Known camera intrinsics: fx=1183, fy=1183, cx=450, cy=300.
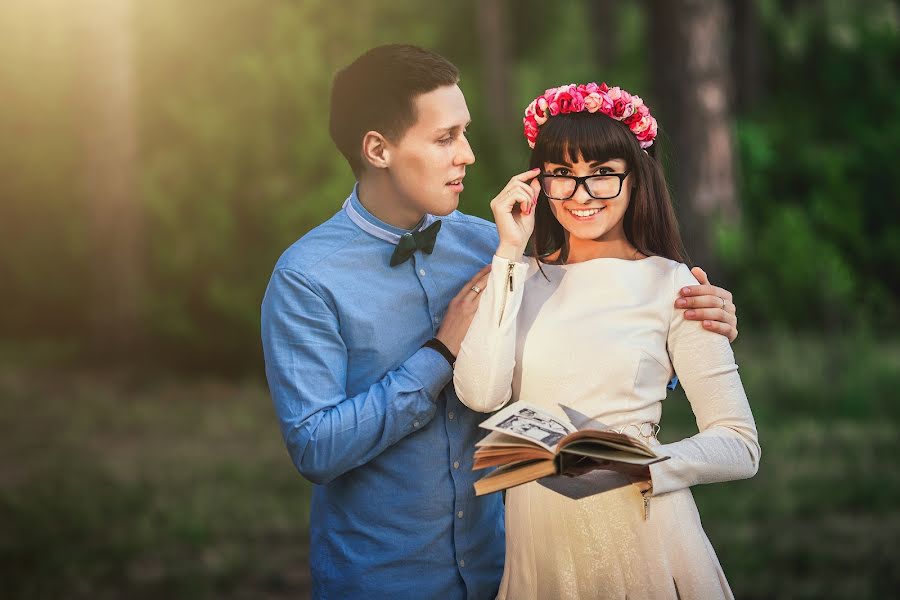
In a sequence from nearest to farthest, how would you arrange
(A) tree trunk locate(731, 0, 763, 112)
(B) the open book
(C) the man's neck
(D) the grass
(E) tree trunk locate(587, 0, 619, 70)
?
(B) the open book
(C) the man's neck
(D) the grass
(A) tree trunk locate(731, 0, 763, 112)
(E) tree trunk locate(587, 0, 619, 70)

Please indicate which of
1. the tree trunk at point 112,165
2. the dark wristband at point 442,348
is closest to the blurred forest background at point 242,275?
the tree trunk at point 112,165

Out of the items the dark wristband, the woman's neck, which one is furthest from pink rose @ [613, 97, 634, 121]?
the dark wristband

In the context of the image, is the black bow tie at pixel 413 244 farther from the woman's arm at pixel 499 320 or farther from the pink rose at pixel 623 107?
the pink rose at pixel 623 107

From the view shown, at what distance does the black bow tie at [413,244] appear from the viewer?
313 centimetres

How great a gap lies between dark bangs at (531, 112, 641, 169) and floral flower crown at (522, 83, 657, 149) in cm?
2

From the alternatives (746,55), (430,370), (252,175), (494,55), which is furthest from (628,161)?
(494,55)

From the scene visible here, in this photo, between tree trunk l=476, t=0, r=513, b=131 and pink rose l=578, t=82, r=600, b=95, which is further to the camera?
tree trunk l=476, t=0, r=513, b=131

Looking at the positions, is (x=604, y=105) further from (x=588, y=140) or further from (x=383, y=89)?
(x=383, y=89)

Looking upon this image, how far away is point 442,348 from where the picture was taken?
119 inches

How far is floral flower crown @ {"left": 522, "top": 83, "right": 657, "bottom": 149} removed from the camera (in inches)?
118

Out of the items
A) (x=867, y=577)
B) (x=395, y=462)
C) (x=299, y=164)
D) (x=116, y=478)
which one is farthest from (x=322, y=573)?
(x=299, y=164)

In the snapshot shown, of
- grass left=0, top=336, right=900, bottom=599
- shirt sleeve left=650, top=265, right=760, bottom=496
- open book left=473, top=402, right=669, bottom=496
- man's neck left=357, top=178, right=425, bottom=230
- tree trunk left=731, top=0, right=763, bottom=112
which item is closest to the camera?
open book left=473, top=402, right=669, bottom=496

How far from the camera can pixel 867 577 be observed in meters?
5.96

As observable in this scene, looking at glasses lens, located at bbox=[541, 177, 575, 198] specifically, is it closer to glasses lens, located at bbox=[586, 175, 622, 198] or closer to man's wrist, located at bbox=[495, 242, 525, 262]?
glasses lens, located at bbox=[586, 175, 622, 198]
